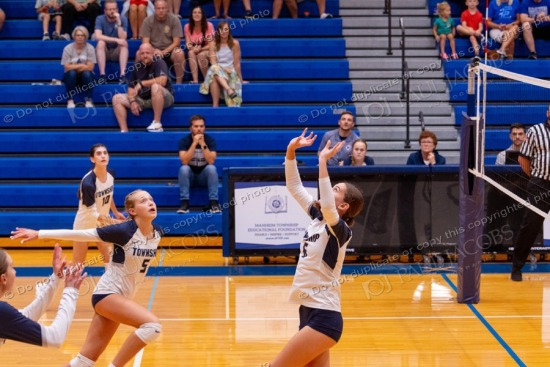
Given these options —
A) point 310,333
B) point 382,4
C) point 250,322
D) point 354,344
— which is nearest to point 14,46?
point 382,4

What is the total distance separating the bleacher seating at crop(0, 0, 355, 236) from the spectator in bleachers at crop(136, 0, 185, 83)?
521 millimetres

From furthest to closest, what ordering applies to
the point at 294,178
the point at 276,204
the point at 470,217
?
the point at 276,204 → the point at 470,217 → the point at 294,178

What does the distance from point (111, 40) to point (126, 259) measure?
9.52m

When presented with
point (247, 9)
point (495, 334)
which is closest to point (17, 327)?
point (495, 334)

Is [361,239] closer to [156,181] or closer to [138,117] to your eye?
[156,181]

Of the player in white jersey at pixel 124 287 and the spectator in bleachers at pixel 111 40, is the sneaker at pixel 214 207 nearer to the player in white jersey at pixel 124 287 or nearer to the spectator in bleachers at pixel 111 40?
the spectator in bleachers at pixel 111 40

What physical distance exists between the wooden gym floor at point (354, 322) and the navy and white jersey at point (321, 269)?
6.96ft

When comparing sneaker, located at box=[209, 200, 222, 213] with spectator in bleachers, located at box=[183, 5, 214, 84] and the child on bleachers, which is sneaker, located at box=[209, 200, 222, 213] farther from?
the child on bleachers

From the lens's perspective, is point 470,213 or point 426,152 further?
point 426,152

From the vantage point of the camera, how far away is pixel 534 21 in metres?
16.9

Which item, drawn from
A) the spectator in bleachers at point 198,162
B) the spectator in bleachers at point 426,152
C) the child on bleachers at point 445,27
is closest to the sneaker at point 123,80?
the spectator in bleachers at point 198,162

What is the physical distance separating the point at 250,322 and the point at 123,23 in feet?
27.3

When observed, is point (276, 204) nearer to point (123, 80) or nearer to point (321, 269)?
point (123, 80)

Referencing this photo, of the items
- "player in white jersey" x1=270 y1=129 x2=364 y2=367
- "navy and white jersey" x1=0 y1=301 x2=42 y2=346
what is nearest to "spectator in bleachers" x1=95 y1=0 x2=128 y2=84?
"player in white jersey" x1=270 y1=129 x2=364 y2=367
